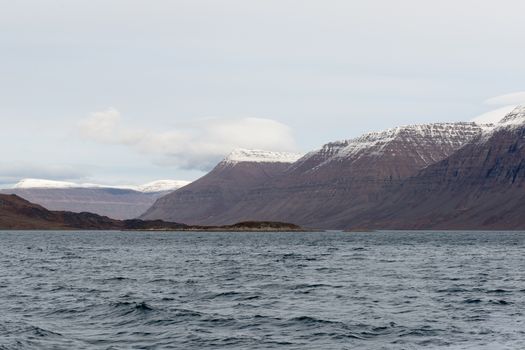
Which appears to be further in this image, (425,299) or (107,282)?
(107,282)

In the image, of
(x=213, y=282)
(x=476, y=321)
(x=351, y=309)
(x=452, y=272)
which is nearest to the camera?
(x=476, y=321)

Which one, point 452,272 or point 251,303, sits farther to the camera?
point 452,272

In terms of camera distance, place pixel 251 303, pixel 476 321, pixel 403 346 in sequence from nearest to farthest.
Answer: pixel 403 346, pixel 476 321, pixel 251 303

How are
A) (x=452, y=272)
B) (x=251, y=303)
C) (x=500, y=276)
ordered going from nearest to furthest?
(x=251, y=303) < (x=500, y=276) < (x=452, y=272)

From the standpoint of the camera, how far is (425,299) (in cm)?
6881

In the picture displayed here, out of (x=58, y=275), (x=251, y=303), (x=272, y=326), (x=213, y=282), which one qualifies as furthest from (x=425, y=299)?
(x=58, y=275)

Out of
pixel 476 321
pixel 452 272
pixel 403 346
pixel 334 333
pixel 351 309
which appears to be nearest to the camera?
pixel 403 346

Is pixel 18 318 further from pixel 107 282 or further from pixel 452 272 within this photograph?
pixel 452 272

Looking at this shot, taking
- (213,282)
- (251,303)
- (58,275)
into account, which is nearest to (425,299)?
(251,303)

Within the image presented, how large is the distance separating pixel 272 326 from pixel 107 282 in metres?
36.2

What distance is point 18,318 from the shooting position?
188 feet

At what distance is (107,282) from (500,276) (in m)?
44.5

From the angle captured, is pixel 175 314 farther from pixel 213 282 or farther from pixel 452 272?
pixel 452 272

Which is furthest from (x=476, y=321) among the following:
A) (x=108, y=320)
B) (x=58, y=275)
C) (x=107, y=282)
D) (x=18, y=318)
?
(x=58, y=275)
